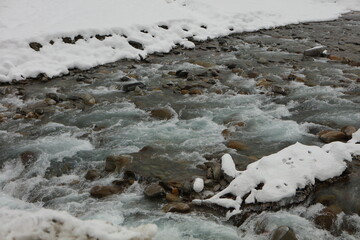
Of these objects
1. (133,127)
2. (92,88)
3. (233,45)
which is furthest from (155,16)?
(133,127)

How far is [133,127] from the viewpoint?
23.1ft

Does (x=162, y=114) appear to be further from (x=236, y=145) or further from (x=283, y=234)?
(x=283, y=234)

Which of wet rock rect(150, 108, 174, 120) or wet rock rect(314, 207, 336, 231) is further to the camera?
wet rock rect(150, 108, 174, 120)

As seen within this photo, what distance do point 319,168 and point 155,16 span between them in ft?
38.6

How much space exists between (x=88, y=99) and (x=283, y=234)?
234 inches

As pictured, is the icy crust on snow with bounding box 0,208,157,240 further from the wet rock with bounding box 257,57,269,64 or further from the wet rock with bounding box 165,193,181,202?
the wet rock with bounding box 257,57,269,64

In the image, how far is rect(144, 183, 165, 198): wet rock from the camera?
193 inches

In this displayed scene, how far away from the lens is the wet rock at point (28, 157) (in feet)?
19.1

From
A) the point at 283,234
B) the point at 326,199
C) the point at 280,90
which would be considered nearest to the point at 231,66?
the point at 280,90

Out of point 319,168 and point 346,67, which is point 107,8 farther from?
point 319,168

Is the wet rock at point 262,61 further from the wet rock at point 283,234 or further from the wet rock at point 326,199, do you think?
the wet rock at point 283,234

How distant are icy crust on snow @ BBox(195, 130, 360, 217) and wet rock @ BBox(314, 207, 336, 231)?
423 millimetres

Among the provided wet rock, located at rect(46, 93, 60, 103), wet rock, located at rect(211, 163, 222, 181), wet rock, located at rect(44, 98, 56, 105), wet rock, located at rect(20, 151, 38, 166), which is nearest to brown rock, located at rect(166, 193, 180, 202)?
wet rock, located at rect(211, 163, 222, 181)

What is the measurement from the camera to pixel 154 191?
16.2 feet
